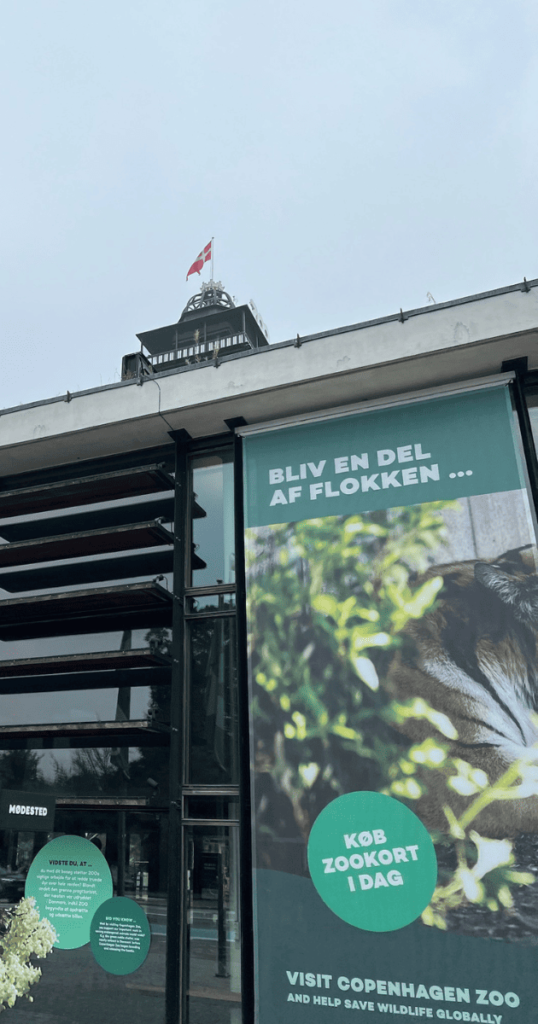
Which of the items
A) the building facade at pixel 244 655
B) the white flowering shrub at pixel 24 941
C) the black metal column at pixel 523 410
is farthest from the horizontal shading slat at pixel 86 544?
the black metal column at pixel 523 410

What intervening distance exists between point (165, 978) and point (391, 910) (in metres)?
3.88

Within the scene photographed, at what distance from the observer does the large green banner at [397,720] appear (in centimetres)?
916

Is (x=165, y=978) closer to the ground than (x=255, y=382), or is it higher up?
closer to the ground

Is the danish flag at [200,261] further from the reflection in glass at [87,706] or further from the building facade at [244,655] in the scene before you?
the reflection in glass at [87,706]

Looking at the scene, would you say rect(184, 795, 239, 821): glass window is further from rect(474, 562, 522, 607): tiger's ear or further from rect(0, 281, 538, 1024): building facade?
rect(474, 562, 522, 607): tiger's ear

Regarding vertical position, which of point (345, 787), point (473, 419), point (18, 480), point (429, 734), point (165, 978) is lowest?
point (165, 978)

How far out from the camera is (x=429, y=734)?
10039mm

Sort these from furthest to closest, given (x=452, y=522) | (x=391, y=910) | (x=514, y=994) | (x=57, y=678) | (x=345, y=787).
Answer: (x=57, y=678)
(x=452, y=522)
(x=345, y=787)
(x=391, y=910)
(x=514, y=994)

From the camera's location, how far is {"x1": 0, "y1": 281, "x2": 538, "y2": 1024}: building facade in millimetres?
9992

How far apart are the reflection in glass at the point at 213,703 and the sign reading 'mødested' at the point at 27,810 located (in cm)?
285

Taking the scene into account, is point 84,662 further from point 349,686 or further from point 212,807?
point 349,686

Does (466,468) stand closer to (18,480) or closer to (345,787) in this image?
(345,787)

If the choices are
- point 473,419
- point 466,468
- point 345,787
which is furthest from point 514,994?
point 473,419

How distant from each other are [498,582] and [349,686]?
2767 mm
